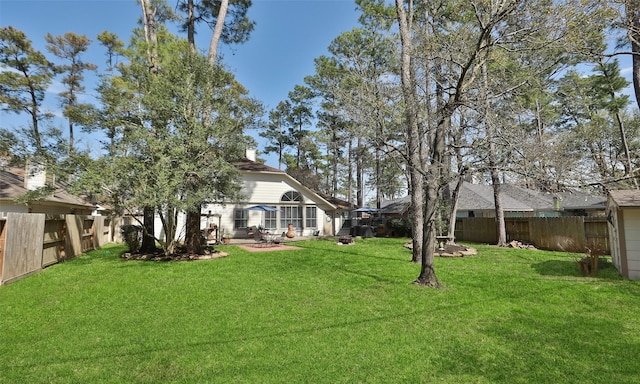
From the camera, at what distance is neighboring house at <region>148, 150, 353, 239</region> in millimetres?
18672

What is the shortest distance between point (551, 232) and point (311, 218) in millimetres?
12853

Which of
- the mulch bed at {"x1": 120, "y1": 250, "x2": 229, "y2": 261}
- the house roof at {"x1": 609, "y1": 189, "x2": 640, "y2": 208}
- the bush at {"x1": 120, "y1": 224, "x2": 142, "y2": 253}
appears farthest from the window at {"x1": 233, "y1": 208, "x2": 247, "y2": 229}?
the house roof at {"x1": 609, "y1": 189, "x2": 640, "y2": 208}

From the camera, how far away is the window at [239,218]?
18.9 m

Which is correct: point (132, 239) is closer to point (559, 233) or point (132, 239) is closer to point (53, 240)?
point (53, 240)

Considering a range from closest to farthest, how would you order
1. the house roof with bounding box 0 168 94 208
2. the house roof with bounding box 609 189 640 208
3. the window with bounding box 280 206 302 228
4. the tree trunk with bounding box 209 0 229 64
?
1. the house roof with bounding box 609 189 640 208
2. the house roof with bounding box 0 168 94 208
3. the tree trunk with bounding box 209 0 229 64
4. the window with bounding box 280 206 302 228

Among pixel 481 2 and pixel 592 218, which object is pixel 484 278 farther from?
pixel 592 218

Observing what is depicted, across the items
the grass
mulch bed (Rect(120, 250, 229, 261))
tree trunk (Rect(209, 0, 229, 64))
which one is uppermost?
tree trunk (Rect(209, 0, 229, 64))

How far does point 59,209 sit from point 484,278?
17.9 meters

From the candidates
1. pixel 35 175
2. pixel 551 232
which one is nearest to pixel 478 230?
pixel 551 232

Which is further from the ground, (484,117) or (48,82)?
(48,82)

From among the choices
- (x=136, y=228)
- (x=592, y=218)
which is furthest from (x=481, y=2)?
(x=136, y=228)

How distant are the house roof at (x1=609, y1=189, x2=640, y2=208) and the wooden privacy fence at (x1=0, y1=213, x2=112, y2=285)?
14.4 meters

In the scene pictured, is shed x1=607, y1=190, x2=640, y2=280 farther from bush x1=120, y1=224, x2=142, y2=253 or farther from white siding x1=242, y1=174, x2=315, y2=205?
bush x1=120, y1=224, x2=142, y2=253

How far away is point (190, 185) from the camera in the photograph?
1108 centimetres
